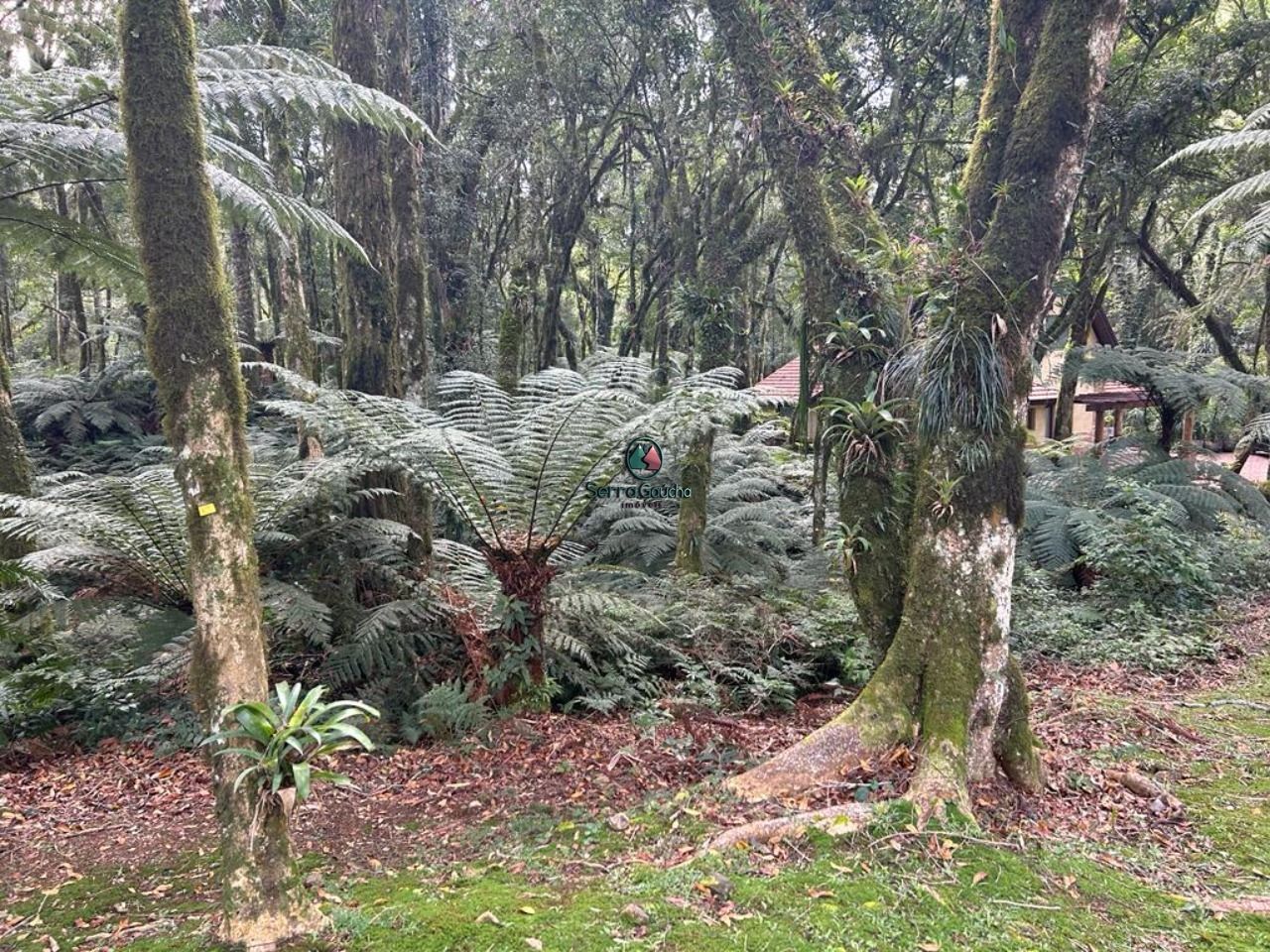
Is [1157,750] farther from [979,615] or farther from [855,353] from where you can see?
[855,353]

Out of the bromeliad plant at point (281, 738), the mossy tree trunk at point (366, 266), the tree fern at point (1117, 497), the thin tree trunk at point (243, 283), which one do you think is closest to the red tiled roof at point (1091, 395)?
the tree fern at point (1117, 497)

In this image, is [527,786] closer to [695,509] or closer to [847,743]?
[847,743]

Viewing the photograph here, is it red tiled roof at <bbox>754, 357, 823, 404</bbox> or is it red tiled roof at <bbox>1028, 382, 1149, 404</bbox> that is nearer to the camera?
red tiled roof at <bbox>754, 357, 823, 404</bbox>

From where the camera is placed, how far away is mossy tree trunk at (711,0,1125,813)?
329 cm

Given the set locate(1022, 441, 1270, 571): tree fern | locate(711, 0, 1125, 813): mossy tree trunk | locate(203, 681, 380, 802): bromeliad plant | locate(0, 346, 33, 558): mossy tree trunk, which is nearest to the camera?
locate(203, 681, 380, 802): bromeliad plant

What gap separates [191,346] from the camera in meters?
2.23

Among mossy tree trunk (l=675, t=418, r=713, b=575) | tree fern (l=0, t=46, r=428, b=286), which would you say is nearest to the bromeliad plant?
tree fern (l=0, t=46, r=428, b=286)

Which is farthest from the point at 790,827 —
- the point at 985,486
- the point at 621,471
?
the point at 621,471

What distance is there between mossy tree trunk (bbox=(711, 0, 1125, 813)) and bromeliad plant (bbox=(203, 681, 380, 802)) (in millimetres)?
1975

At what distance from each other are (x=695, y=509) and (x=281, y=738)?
5.36 m

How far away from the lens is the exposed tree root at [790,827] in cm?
286

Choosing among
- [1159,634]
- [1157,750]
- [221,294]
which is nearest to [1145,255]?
[1159,634]

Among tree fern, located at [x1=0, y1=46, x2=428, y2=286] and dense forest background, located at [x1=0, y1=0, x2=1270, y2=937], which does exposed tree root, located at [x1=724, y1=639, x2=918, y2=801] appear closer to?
dense forest background, located at [x1=0, y1=0, x2=1270, y2=937]

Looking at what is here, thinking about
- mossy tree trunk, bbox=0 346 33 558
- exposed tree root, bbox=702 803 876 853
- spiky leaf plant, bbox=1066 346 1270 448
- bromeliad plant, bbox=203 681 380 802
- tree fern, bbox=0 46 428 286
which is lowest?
exposed tree root, bbox=702 803 876 853
